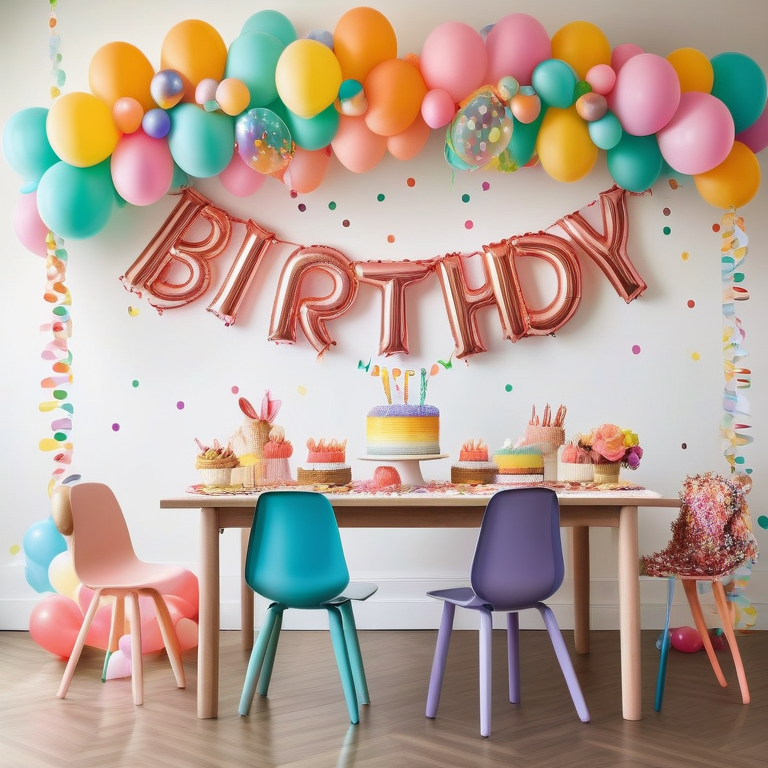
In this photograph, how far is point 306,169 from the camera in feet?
12.3

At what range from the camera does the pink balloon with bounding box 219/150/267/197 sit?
376cm

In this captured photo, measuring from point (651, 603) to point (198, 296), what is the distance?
99.8 inches

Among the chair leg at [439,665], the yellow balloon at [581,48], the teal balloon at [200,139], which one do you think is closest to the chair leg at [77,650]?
the chair leg at [439,665]

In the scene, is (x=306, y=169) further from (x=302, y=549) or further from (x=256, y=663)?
(x=256, y=663)

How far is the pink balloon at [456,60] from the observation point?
3455 millimetres

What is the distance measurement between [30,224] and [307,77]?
1.38 m

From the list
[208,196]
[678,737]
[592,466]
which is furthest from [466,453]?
[208,196]

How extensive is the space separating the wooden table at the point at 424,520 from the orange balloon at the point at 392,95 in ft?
5.23

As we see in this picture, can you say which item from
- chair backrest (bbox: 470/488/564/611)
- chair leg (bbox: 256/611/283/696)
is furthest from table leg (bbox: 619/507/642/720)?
chair leg (bbox: 256/611/283/696)

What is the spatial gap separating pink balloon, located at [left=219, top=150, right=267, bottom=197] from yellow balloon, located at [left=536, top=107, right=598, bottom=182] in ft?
4.06

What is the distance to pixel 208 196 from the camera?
4.11 metres

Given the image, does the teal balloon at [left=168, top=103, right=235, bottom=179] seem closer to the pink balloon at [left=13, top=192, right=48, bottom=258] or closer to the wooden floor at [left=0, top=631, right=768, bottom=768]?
the pink balloon at [left=13, top=192, right=48, bottom=258]

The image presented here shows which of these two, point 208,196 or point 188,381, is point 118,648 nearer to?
point 188,381

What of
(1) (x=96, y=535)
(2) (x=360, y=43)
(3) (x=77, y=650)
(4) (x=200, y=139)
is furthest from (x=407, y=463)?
(2) (x=360, y=43)
